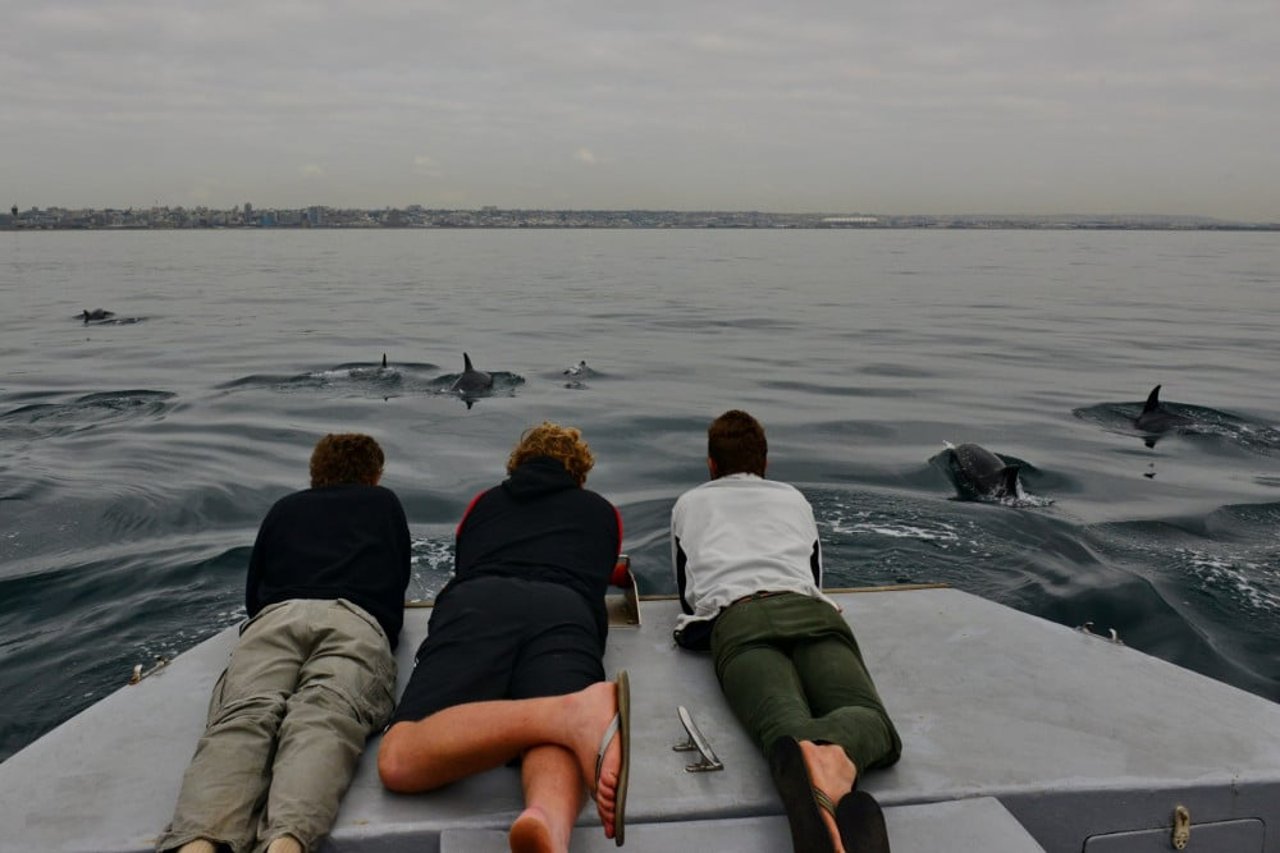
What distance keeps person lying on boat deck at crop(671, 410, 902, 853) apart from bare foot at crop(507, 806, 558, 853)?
92 centimetres

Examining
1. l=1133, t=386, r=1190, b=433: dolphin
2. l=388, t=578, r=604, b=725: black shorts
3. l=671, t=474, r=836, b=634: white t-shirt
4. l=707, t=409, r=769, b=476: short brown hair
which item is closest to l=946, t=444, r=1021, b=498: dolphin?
l=1133, t=386, r=1190, b=433: dolphin

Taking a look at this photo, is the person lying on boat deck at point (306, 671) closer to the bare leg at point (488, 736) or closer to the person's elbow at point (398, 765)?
the person's elbow at point (398, 765)

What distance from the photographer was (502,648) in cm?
468

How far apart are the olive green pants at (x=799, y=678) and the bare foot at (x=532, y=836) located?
45.4 inches

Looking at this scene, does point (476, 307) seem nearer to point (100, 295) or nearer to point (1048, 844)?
point (100, 295)

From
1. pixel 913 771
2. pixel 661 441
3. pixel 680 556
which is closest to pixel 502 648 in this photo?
pixel 680 556

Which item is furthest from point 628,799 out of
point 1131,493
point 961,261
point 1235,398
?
point 961,261

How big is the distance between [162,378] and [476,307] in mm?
20734

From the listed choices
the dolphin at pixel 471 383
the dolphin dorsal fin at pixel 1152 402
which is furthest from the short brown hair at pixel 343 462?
the dolphin at pixel 471 383

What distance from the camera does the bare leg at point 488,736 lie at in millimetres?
4113

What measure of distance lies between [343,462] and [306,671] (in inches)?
53.8

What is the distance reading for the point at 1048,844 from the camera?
Answer: 4.31 metres

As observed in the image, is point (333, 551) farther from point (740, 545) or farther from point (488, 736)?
point (740, 545)

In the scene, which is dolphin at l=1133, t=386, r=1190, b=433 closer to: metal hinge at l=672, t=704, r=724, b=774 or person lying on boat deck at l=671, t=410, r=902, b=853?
person lying on boat deck at l=671, t=410, r=902, b=853
